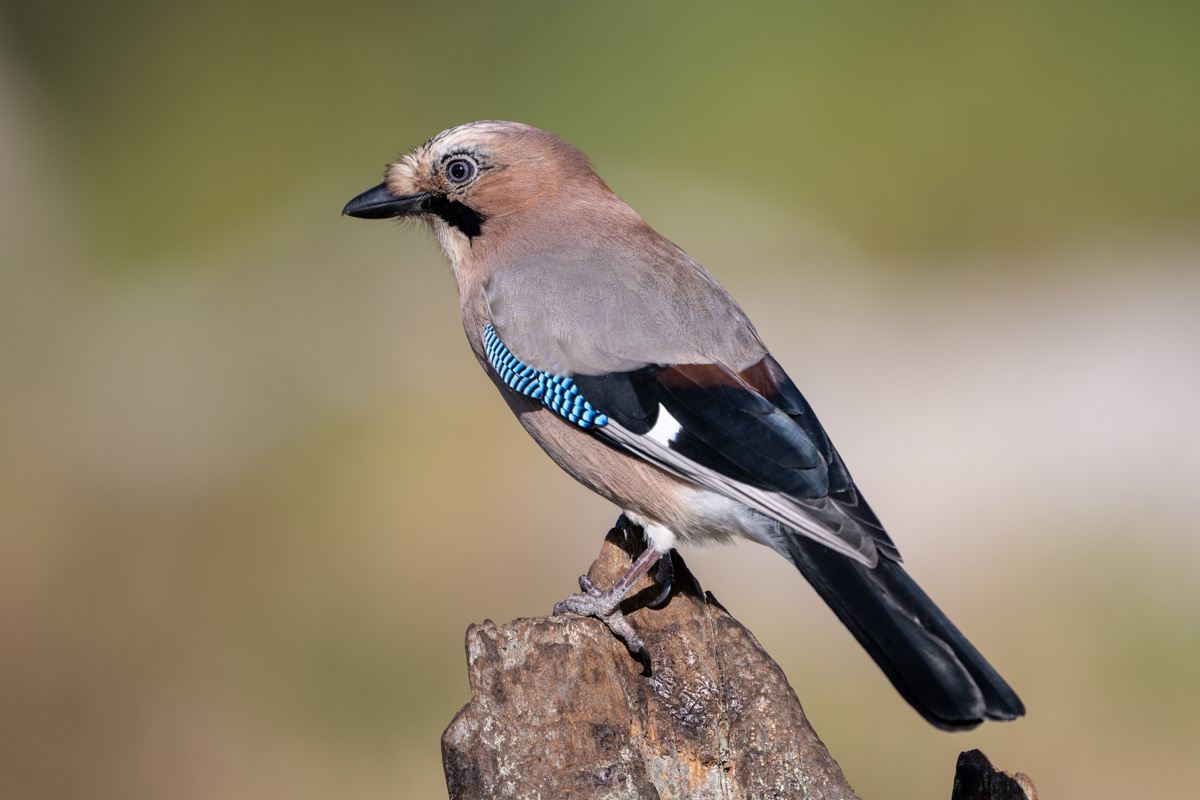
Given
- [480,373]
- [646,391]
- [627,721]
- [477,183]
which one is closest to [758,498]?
[646,391]

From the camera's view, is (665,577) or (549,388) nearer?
(549,388)

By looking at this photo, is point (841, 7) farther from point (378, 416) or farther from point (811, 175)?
point (378, 416)

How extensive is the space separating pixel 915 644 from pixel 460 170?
6.71ft

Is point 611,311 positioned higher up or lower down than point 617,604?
higher up

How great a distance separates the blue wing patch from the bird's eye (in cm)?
67

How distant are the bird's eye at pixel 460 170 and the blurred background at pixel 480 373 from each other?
2502 mm

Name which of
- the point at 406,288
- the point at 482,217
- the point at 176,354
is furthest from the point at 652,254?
the point at 176,354

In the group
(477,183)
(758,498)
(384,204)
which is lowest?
(758,498)

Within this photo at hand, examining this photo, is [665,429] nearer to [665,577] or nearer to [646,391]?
[646,391]

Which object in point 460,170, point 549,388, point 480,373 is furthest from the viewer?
point 480,373

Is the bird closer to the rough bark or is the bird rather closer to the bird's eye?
the bird's eye

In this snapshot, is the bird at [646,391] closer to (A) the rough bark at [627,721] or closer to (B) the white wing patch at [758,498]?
(B) the white wing patch at [758,498]

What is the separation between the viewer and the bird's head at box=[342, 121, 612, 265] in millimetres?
3488

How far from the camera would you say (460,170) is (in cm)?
351
